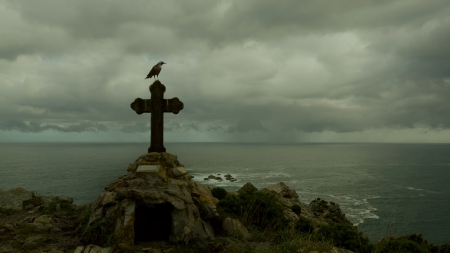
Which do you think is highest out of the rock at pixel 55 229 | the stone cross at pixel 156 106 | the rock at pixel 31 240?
the stone cross at pixel 156 106

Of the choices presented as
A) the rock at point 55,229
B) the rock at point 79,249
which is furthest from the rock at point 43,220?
the rock at point 79,249

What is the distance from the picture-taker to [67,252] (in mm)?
9234

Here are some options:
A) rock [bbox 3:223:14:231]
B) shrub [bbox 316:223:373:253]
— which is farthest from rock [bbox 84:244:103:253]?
shrub [bbox 316:223:373:253]

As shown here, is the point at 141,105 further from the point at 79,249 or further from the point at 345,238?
the point at 345,238

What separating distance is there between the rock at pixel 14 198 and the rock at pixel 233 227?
12.4m

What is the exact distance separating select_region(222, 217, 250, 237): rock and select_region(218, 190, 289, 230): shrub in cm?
114

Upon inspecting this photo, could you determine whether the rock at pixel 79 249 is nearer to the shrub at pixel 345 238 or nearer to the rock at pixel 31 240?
the rock at pixel 31 240

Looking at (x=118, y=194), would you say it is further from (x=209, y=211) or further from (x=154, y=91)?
(x=154, y=91)

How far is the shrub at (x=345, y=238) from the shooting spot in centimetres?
1234

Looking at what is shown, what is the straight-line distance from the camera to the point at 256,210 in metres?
13.7

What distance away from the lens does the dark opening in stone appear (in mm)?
11694

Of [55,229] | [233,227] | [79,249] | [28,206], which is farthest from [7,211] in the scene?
[233,227]

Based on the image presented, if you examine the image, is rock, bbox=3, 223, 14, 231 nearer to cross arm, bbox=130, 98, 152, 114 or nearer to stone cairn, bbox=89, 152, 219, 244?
stone cairn, bbox=89, 152, 219, 244

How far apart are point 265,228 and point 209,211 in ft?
8.82
